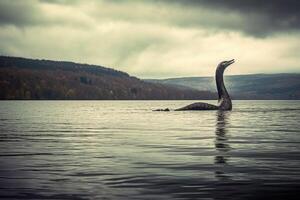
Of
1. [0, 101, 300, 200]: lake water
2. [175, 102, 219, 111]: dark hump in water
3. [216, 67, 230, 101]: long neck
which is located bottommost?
[0, 101, 300, 200]: lake water

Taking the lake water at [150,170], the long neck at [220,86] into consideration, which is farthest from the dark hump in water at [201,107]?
the lake water at [150,170]

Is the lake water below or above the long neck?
below

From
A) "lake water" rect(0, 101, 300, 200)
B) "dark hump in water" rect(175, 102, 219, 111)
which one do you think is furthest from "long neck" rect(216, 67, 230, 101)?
"lake water" rect(0, 101, 300, 200)

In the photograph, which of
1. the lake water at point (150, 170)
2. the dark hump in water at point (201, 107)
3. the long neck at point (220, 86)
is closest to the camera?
the lake water at point (150, 170)

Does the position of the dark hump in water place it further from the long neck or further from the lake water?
the lake water

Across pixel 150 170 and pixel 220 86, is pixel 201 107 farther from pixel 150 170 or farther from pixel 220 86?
pixel 150 170

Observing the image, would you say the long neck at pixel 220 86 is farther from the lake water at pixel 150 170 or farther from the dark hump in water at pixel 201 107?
the lake water at pixel 150 170

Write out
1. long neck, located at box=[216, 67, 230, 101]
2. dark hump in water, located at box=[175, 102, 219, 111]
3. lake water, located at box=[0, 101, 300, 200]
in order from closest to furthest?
lake water, located at box=[0, 101, 300, 200] < long neck, located at box=[216, 67, 230, 101] < dark hump in water, located at box=[175, 102, 219, 111]

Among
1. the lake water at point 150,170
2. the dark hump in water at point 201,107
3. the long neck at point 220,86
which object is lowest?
the lake water at point 150,170

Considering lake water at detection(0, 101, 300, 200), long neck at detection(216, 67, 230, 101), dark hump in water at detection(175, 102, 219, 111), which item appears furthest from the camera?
dark hump in water at detection(175, 102, 219, 111)

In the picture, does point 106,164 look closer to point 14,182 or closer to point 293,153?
point 14,182

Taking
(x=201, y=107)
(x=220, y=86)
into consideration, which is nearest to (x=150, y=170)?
(x=220, y=86)

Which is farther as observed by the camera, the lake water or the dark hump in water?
the dark hump in water

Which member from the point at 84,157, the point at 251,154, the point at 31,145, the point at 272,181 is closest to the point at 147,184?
the point at 272,181
